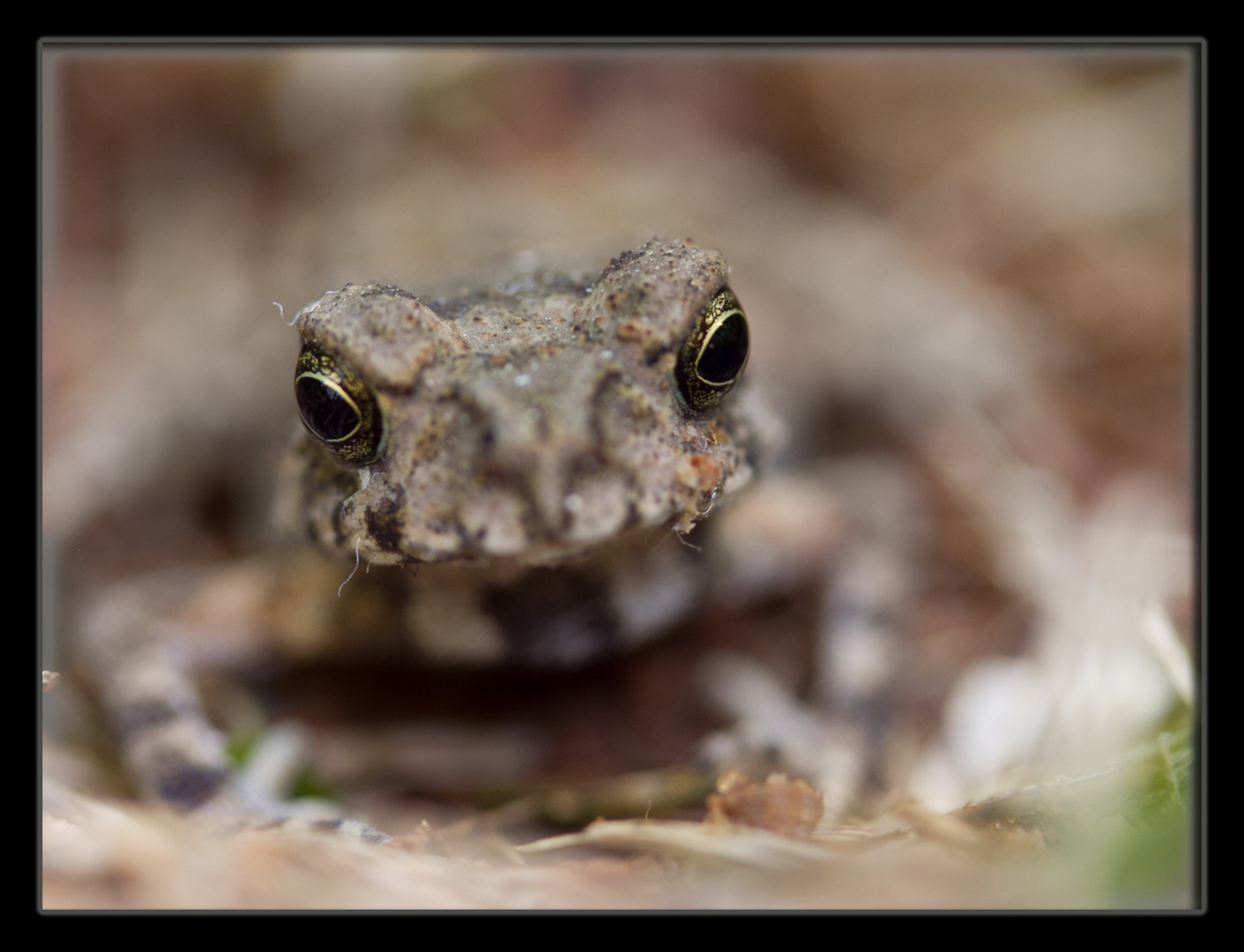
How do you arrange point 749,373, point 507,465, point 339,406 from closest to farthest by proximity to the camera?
point 507,465 < point 339,406 < point 749,373

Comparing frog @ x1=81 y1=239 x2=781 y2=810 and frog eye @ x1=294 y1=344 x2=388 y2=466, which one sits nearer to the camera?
frog @ x1=81 y1=239 x2=781 y2=810

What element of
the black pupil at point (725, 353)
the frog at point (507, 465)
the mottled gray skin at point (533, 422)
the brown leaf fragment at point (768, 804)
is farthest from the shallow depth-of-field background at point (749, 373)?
the black pupil at point (725, 353)

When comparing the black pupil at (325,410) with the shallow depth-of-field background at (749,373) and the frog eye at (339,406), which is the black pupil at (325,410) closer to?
the frog eye at (339,406)

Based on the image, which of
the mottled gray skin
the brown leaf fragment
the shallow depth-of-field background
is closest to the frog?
the mottled gray skin

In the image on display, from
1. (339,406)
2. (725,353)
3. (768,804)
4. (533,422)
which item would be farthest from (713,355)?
(768,804)

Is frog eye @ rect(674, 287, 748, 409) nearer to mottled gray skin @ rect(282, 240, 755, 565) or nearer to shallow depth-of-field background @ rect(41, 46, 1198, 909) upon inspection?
mottled gray skin @ rect(282, 240, 755, 565)

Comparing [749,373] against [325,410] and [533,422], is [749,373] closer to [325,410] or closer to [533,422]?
[533,422]

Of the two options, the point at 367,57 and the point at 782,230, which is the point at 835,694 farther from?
the point at 367,57
